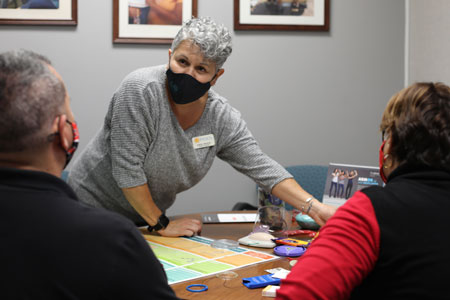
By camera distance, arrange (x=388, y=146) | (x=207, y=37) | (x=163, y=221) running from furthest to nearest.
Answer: (x=163, y=221)
(x=207, y=37)
(x=388, y=146)

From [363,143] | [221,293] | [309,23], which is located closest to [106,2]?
[309,23]

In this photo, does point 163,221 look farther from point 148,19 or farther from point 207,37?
point 148,19

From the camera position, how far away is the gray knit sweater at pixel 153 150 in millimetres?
1980

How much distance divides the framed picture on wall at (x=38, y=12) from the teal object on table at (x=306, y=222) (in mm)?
2254

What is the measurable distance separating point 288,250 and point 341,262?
0.78 metres

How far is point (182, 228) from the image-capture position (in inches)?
80.5

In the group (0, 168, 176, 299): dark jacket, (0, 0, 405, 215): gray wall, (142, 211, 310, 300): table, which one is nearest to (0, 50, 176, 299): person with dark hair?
(0, 168, 176, 299): dark jacket

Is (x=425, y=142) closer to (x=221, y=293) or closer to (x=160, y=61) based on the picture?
(x=221, y=293)

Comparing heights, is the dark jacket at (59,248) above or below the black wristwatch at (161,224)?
above

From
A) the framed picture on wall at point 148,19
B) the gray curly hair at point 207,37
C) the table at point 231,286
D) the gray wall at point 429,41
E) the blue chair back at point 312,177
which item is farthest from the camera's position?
the framed picture on wall at point 148,19

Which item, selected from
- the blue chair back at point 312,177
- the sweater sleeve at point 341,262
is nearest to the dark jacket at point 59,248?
the sweater sleeve at point 341,262

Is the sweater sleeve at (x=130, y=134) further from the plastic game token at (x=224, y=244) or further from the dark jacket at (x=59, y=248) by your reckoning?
the dark jacket at (x=59, y=248)

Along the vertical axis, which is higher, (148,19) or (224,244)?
(148,19)

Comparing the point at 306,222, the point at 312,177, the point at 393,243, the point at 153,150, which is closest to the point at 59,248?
the point at 393,243
